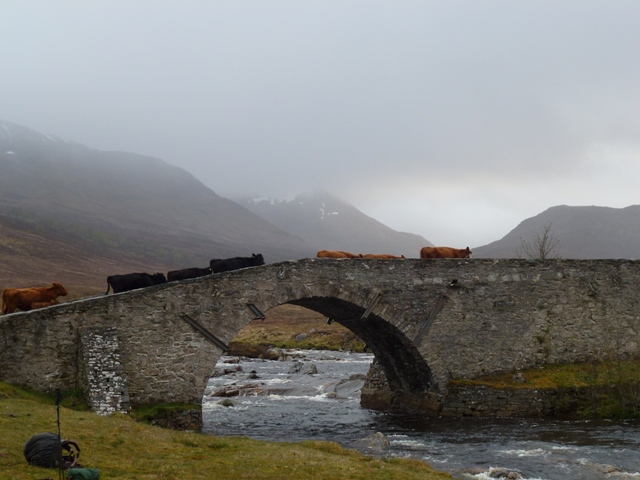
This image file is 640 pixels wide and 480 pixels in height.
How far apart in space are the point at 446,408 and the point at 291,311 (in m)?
79.1

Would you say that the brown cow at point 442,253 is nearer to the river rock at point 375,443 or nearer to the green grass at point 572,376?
the green grass at point 572,376

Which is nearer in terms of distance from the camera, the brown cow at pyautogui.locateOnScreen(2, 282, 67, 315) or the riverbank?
the brown cow at pyautogui.locateOnScreen(2, 282, 67, 315)

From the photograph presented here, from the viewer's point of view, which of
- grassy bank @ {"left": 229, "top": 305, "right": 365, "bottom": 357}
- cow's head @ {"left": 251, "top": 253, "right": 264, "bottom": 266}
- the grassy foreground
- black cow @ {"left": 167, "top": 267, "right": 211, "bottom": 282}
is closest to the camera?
the grassy foreground

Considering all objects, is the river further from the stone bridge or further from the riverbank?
the stone bridge

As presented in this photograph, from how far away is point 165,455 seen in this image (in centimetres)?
1532

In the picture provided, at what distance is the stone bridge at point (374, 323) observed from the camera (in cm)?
2259

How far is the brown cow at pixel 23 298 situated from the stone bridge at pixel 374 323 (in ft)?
8.42

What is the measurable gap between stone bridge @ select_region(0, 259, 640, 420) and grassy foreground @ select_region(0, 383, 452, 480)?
→ 8.95ft

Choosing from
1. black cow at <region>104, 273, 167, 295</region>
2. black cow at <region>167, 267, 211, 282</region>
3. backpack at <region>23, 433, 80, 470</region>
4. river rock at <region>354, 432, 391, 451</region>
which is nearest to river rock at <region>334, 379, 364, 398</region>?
river rock at <region>354, 432, 391, 451</region>

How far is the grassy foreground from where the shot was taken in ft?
43.9

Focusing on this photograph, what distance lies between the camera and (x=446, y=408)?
29.2 meters

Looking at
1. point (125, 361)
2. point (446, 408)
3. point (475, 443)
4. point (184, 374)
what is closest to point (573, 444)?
point (475, 443)

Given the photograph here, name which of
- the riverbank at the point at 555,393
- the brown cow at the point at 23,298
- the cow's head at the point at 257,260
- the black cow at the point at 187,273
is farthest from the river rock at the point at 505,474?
the brown cow at the point at 23,298

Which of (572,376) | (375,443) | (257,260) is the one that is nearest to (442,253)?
(572,376)
